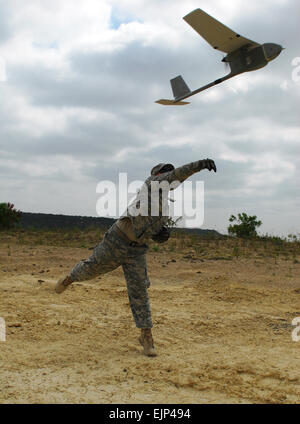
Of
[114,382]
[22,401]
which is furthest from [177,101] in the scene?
[22,401]

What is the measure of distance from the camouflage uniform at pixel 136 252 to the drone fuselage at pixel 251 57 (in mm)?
1723

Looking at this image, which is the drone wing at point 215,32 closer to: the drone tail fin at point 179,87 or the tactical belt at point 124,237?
the drone tail fin at point 179,87

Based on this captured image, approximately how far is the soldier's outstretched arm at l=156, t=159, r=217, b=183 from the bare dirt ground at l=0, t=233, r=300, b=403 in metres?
1.37

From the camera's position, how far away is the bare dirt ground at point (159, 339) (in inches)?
103

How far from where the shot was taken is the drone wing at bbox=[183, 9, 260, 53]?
4.23 metres

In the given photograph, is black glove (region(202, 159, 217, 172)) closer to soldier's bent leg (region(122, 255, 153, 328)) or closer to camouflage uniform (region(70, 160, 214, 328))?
camouflage uniform (region(70, 160, 214, 328))

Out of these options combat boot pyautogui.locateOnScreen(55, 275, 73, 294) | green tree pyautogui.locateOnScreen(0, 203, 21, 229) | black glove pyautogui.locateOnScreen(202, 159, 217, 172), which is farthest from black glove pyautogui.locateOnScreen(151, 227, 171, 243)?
green tree pyautogui.locateOnScreen(0, 203, 21, 229)

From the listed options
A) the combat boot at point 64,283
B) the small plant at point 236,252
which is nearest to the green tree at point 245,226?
the small plant at point 236,252

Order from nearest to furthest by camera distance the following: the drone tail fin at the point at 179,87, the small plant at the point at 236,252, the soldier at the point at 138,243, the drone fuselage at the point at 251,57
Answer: the soldier at the point at 138,243 < the drone fuselage at the point at 251,57 < the drone tail fin at the point at 179,87 < the small plant at the point at 236,252

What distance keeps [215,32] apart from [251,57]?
0.45 metres

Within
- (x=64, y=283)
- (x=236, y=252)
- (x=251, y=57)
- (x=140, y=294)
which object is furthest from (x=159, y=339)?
(x=236, y=252)

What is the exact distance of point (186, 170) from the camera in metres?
3.06

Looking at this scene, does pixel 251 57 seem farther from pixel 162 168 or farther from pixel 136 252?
pixel 136 252
